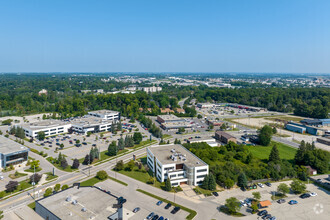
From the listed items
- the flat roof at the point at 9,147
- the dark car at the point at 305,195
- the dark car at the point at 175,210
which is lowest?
the dark car at the point at 175,210

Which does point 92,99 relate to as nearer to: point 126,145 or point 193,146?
point 126,145

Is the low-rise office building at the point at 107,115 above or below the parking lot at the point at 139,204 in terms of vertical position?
above

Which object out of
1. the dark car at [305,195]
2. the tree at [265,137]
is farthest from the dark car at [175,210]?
the tree at [265,137]

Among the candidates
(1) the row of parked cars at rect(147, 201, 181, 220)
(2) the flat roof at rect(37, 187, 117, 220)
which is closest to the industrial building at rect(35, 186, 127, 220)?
(2) the flat roof at rect(37, 187, 117, 220)

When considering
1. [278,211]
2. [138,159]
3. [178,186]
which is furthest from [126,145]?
[278,211]

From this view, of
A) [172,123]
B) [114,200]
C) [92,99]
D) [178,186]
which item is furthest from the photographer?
[92,99]

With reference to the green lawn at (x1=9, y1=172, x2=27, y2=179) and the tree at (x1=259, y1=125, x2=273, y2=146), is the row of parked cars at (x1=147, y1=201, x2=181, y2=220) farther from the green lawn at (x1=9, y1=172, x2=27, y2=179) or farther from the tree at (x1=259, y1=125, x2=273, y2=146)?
the tree at (x1=259, y1=125, x2=273, y2=146)

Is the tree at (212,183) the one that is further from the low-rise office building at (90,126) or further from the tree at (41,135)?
the tree at (41,135)

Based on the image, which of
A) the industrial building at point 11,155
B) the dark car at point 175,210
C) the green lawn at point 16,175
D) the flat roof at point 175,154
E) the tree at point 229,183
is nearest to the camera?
the dark car at point 175,210
